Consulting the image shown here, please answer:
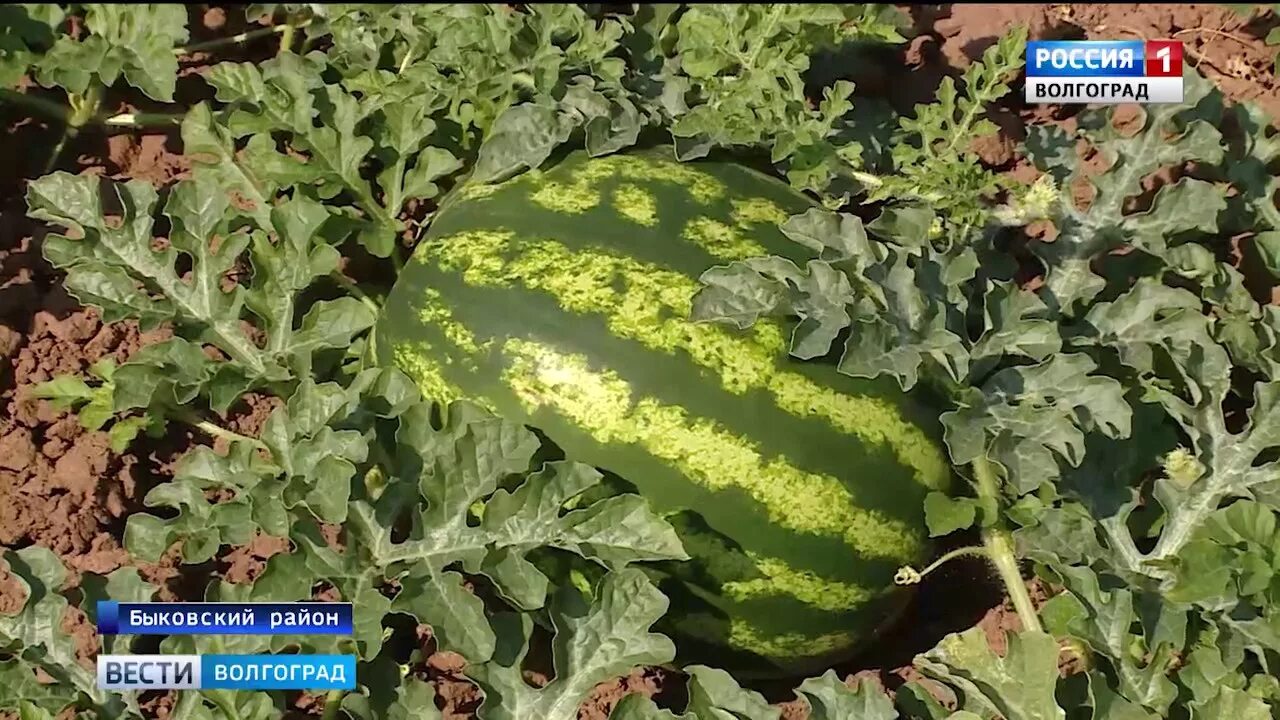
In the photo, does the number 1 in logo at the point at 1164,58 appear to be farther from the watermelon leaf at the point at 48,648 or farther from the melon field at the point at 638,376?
the watermelon leaf at the point at 48,648

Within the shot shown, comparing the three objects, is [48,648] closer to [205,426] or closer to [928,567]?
[205,426]

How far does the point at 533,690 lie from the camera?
261 cm

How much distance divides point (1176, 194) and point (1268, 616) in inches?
38.7

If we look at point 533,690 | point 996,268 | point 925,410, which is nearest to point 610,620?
point 533,690

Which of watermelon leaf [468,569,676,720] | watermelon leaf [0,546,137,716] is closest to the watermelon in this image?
watermelon leaf [468,569,676,720]

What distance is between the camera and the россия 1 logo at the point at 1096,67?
3408 millimetres

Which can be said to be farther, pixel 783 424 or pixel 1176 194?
pixel 1176 194

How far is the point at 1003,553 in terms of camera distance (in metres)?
2.87

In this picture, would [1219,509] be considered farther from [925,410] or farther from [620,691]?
[620,691]
